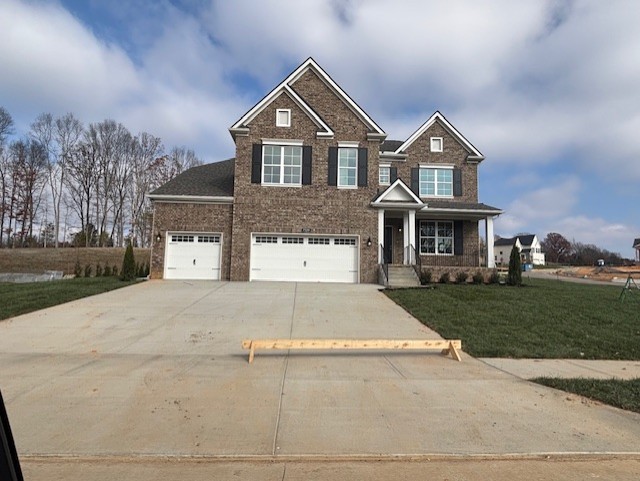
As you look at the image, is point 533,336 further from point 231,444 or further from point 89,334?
point 89,334

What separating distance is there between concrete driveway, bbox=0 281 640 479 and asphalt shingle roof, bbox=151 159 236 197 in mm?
10570

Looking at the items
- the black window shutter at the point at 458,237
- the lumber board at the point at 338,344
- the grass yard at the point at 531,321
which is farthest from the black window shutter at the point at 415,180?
the lumber board at the point at 338,344

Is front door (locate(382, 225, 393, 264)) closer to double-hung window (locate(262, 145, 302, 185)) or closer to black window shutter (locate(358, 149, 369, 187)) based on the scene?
black window shutter (locate(358, 149, 369, 187))

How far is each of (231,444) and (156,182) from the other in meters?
48.9

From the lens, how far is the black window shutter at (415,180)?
23.3m

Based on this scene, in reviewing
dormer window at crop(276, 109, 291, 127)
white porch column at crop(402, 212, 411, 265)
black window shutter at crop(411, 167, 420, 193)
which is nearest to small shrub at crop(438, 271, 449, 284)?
white porch column at crop(402, 212, 411, 265)

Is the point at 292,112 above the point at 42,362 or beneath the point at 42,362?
above

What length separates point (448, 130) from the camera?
23938 millimetres

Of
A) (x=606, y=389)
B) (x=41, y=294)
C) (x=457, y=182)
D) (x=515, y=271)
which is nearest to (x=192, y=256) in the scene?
(x=41, y=294)

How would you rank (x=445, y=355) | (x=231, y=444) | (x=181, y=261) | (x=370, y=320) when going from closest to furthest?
1. (x=231, y=444)
2. (x=445, y=355)
3. (x=370, y=320)
4. (x=181, y=261)

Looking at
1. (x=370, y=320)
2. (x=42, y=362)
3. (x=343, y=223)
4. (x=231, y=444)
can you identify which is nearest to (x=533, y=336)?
(x=370, y=320)

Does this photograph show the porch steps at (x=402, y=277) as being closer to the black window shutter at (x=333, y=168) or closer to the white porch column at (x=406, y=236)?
the white porch column at (x=406, y=236)

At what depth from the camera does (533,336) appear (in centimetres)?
888

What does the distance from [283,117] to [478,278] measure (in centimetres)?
1178
